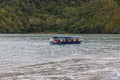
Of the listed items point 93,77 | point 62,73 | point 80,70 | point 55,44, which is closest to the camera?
point 93,77

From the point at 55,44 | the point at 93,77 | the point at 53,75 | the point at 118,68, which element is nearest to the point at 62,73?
the point at 53,75

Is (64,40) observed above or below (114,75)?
below

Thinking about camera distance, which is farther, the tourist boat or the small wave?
the tourist boat

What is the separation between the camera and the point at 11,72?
140ft

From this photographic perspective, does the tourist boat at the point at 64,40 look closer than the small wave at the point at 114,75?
No

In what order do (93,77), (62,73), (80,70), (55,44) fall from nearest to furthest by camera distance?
(93,77) < (62,73) < (80,70) < (55,44)

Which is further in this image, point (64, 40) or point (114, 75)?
point (64, 40)

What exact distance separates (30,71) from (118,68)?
11295 millimetres

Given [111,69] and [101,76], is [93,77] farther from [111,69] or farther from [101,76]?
[111,69]

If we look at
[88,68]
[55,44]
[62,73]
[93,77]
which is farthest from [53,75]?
[55,44]

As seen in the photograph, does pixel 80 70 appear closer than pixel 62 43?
Yes

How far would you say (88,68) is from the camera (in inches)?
1820

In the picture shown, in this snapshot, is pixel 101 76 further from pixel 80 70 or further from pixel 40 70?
pixel 40 70

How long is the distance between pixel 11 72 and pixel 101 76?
1090 cm
